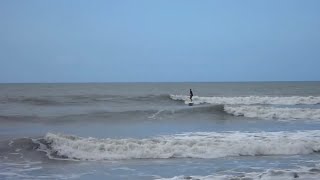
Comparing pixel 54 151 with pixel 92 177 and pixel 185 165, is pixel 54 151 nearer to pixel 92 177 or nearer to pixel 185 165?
pixel 92 177

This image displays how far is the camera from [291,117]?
979 inches

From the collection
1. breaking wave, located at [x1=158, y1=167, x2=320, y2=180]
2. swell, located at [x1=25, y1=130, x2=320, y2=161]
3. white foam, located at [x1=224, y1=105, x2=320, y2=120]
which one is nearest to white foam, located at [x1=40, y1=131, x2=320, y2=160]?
swell, located at [x1=25, y1=130, x2=320, y2=161]

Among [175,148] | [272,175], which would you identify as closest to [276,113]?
[175,148]

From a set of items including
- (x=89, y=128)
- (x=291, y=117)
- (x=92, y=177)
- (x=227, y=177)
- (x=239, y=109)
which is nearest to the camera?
(x=227, y=177)

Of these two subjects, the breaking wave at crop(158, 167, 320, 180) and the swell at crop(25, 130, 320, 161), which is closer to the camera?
the breaking wave at crop(158, 167, 320, 180)

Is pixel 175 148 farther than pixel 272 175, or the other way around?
pixel 175 148

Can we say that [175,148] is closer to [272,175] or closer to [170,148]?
[170,148]

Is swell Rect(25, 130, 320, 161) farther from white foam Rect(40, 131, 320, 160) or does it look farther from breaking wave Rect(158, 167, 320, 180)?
breaking wave Rect(158, 167, 320, 180)

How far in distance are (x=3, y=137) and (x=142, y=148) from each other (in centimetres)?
655

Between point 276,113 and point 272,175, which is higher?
point 276,113

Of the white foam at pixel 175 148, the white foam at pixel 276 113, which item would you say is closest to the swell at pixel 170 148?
the white foam at pixel 175 148

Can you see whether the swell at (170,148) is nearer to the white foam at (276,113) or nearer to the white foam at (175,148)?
the white foam at (175,148)

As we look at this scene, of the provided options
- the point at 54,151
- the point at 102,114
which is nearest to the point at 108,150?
the point at 54,151

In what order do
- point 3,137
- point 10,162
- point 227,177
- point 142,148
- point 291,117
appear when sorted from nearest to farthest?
1. point 227,177
2. point 10,162
3. point 142,148
4. point 3,137
5. point 291,117
